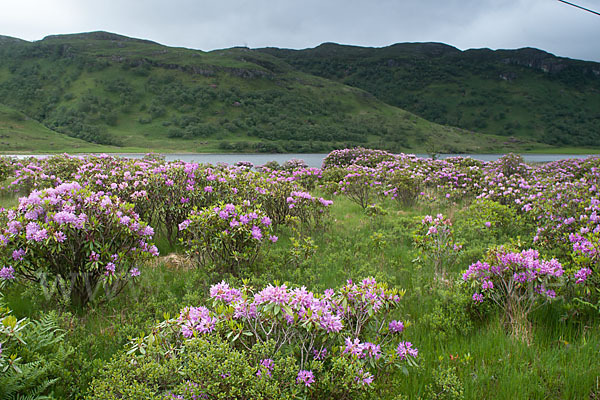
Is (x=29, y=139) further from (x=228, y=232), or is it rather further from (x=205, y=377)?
(x=205, y=377)

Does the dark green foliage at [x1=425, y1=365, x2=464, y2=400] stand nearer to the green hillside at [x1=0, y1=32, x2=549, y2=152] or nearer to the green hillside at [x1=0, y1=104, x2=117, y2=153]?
the green hillside at [x1=0, y1=104, x2=117, y2=153]

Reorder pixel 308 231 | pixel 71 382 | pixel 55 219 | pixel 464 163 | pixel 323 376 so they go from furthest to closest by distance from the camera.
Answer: pixel 464 163 < pixel 308 231 < pixel 55 219 < pixel 71 382 < pixel 323 376

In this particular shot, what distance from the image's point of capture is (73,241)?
393 cm

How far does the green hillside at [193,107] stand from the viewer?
4333 inches

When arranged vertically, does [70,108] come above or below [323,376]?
above

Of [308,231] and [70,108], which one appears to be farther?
[70,108]

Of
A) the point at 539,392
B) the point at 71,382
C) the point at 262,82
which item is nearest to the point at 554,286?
the point at 539,392

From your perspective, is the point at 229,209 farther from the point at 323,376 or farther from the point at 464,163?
the point at 464,163

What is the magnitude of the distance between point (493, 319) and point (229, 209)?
3.86m

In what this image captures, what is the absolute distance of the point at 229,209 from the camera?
4.96 metres

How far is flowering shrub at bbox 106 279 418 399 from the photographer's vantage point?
1.98 meters

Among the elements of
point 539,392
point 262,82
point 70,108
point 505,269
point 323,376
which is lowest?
point 539,392

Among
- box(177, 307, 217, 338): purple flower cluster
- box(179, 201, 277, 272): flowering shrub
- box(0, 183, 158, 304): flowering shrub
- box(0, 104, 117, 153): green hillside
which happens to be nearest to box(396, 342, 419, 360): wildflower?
box(177, 307, 217, 338): purple flower cluster

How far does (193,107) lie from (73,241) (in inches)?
5528
